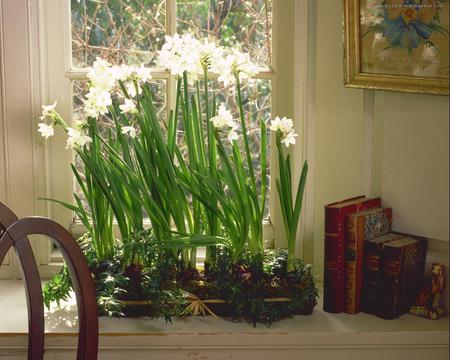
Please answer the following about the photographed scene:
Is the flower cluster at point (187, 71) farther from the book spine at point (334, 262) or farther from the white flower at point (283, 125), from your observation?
the book spine at point (334, 262)

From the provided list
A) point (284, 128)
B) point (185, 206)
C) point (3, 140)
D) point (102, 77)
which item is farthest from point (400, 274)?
point (3, 140)

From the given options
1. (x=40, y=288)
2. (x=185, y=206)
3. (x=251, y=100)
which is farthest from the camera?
(x=251, y=100)

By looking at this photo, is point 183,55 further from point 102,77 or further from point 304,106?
point 304,106

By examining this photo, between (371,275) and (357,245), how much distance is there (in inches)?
3.4

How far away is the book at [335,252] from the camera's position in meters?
2.01

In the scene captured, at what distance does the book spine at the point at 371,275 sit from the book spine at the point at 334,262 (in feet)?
0.20

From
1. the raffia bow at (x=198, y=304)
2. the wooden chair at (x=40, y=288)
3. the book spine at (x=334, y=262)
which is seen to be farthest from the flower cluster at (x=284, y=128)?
the wooden chair at (x=40, y=288)

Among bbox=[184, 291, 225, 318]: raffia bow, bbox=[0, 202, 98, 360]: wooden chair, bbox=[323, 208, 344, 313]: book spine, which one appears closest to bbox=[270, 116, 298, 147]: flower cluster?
bbox=[323, 208, 344, 313]: book spine

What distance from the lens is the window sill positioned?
1.94 metres

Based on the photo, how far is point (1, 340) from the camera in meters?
1.93

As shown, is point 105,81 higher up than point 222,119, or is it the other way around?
point 105,81

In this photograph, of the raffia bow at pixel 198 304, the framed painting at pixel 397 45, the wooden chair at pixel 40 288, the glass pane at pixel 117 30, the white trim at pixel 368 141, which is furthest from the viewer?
the glass pane at pixel 117 30

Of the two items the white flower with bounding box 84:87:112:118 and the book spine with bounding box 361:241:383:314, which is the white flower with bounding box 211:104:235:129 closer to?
the white flower with bounding box 84:87:112:118

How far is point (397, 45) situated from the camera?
6.59 feet
